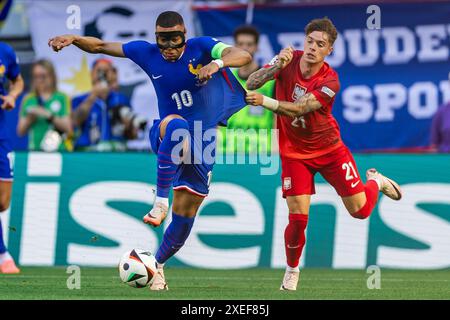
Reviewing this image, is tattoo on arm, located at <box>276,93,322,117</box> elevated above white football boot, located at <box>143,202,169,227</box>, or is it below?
above

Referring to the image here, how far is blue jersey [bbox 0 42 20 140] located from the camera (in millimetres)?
13859

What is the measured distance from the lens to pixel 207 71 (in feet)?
35.4

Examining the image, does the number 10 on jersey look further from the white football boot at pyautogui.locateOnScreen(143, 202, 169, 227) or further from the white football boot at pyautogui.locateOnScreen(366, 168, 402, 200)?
the white football boot at pyautogui.locateOnScreen(366, 168, 402, 200)

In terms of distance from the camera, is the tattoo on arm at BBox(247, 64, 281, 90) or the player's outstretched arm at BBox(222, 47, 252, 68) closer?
the player's outstretched arm at BBox(222, 47, 252, 68)

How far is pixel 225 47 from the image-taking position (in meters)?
11.5

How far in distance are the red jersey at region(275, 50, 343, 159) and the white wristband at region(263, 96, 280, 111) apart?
582 mm

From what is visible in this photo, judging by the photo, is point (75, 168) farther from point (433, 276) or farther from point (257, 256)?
point (433, 276)

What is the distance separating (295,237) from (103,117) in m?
6.39

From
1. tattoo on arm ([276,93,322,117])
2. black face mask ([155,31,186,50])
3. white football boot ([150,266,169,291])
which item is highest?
black face mask ([155,31,186,50])

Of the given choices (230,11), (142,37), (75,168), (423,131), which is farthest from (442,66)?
(75,168)

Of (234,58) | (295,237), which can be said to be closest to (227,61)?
(234,58)

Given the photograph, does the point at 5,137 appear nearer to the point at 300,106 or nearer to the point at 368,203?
the point at 300,106

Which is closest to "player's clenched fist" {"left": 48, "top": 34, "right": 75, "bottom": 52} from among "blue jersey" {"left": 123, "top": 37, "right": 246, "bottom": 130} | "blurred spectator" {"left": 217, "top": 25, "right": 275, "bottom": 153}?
"blue jersey" {"left": 123, "top": 37, "right": 246, "bottom": 130}

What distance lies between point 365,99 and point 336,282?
5.93 meters
